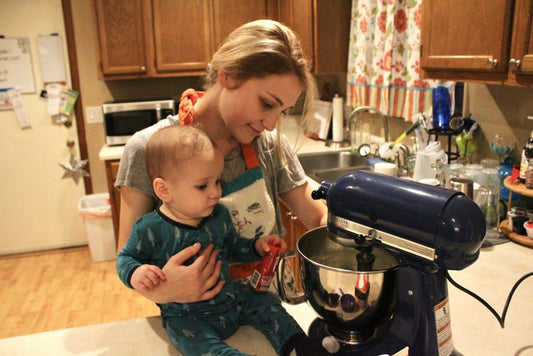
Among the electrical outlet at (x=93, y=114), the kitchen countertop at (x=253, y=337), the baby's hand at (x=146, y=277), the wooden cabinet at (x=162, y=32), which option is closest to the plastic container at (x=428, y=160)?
the kitchen countertop at (x=253, y=337)

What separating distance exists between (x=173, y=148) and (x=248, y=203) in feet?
0.93

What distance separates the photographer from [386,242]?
78 centimetres

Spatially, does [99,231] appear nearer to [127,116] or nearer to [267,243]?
[127,116]

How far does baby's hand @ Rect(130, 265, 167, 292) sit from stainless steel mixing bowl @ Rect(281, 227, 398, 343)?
29cm

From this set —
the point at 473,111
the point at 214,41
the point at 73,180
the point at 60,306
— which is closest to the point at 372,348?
the point at 473,111

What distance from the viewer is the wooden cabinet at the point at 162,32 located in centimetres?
322

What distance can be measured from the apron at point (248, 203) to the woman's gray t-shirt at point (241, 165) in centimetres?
3

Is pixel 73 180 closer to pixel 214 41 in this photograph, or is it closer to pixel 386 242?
pixel 214 41

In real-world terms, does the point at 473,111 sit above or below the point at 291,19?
below

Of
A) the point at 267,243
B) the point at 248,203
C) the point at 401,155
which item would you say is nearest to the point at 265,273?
the point at 267,243

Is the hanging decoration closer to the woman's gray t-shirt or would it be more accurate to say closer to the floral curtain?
the floral curtain

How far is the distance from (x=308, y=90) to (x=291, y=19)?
7.28ft

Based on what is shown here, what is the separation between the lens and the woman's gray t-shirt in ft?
3.65

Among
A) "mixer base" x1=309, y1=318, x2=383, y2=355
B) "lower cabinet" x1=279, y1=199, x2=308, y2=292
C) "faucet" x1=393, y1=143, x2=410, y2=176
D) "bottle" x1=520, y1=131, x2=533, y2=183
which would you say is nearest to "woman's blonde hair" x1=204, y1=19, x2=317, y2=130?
"mixer base" x1=309, y1=318, x2=383, y2=355
